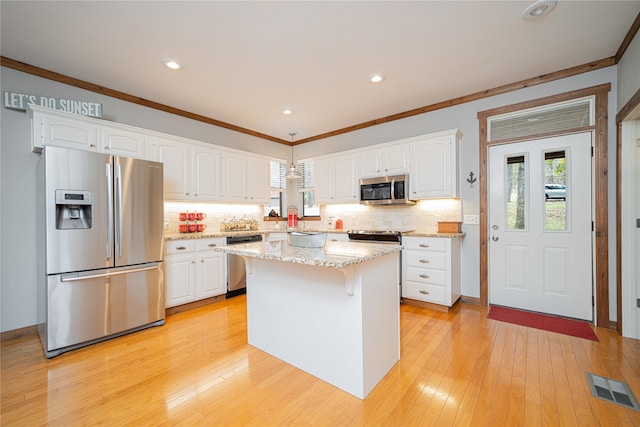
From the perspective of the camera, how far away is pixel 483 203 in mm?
3506

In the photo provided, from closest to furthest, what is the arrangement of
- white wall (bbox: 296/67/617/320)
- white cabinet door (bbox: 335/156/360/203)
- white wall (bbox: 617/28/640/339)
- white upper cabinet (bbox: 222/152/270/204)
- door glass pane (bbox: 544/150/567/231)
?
white wall (bbox: 617/28/640/339), white wall (bbox: 296/67/617/320), door glass pane (bbox: 544/150/567/231), white upper cabinet (bbox: 222/152/270/204), white cabinet door (bbox: 335/156/360/203)

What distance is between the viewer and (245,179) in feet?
15.0

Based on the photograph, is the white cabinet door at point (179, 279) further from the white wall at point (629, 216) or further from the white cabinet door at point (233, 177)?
the white wall at point (629, 216)

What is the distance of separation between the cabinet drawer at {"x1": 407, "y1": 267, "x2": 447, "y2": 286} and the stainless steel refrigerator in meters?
3.00

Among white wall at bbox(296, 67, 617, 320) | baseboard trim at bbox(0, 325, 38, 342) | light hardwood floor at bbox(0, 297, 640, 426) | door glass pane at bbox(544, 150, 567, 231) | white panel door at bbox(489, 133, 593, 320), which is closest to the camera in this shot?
light hardwood floor at bbox(0, 297, 640, 426)

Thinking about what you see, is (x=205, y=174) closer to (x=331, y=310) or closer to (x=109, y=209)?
(x=109, y=209)

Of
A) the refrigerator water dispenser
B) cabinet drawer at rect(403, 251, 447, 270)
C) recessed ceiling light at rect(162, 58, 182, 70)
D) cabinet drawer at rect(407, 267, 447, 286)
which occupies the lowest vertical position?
cabinet drawer at rect(407, 267, 447, 286)

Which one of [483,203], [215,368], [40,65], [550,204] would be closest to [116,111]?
[40,65]

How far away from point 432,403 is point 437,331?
3.81ft

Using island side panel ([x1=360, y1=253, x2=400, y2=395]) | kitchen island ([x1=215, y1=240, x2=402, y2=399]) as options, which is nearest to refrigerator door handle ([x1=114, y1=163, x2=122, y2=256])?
kitchen island ([x1=215, y1=240, x2=402, y2=399])

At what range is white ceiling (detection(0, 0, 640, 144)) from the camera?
6.84ft

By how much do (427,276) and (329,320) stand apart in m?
1.97

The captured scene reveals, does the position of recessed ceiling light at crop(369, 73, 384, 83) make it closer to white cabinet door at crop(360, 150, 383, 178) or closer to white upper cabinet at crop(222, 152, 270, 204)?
white cabinet door at crop(360, 150, 383, 178)

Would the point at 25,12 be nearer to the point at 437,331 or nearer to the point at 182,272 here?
the point at 182,272
